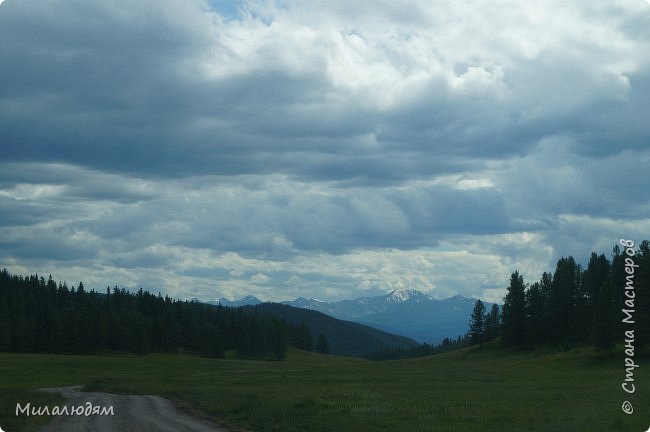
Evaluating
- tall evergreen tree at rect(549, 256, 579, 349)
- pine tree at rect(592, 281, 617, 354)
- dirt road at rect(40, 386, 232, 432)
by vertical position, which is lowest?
dirt road at rect(40, 386, 232, 432)

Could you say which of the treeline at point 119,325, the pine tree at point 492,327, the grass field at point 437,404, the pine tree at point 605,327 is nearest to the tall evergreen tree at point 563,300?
the pine tree at point 492,327

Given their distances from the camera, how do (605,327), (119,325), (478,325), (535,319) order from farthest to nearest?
1. (119,325)
2. (478,325)
3. (535,319)
4. (605,327)

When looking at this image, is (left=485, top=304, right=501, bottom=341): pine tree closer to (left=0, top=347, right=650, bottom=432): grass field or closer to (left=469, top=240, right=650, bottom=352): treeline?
(left=469, top=240, right=650, bottom=352): treeline

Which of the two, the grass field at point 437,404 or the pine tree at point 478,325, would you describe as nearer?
the grass field at point 437,404

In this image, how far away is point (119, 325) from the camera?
148 meters

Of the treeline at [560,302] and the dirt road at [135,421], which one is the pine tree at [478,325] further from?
the dirt road at [135,421]

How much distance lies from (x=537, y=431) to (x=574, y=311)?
89.2 metres

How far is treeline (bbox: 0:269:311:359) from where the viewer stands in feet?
479

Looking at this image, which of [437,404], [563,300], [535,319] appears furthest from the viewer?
[535,319]

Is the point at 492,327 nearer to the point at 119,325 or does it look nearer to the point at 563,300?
the point at 563,300

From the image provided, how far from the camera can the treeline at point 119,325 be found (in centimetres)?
14588

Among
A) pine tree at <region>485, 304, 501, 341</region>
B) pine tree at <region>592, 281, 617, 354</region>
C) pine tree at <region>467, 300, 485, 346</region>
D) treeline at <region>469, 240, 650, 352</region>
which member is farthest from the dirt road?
pine tree at <region>485, 304, 501, 341</region>

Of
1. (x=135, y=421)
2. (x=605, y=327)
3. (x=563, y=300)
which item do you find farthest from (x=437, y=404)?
(x=563, y=300)

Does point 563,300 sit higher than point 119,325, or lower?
higher
